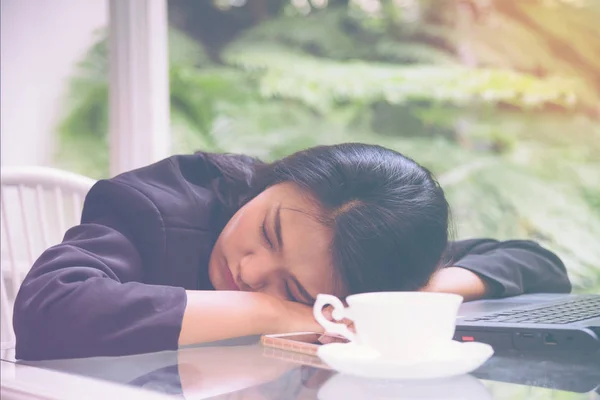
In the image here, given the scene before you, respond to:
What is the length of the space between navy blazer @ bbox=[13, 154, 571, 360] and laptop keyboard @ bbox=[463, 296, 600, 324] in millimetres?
170

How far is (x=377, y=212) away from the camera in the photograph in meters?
0.83

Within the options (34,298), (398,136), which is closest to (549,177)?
(398,136)

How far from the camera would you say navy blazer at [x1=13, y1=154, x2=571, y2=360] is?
70cm

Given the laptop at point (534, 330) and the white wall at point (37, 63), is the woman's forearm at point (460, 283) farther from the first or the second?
the white wall at point (37, 63)

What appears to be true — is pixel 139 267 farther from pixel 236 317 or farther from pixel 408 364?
pixel 408 364

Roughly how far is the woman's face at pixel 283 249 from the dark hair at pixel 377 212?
Answer: 0.05 ft

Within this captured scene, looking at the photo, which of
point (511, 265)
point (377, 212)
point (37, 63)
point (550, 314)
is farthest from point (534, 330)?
point (37, 63)

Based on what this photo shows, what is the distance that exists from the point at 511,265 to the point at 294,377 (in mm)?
592

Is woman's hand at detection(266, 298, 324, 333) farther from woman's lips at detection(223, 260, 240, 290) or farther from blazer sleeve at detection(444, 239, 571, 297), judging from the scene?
blazer sleeve at detection(444, 239, 571, 297)

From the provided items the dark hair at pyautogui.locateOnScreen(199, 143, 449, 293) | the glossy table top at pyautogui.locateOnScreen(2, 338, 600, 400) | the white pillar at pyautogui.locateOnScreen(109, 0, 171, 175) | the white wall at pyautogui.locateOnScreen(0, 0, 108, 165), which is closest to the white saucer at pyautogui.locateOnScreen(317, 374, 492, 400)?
the glossy table top at pyautogui.locateOnScreen(2, 338, 600, 400)

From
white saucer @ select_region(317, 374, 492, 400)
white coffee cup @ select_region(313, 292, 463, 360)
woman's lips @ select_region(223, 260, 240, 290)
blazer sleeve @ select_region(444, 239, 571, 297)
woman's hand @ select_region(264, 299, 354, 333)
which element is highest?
white coffee cup @ select_region(313, 292, 463, 360)

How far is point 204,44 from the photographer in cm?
273

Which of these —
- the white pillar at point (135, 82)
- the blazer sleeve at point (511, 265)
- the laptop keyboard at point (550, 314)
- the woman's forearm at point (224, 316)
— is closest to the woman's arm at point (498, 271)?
the blazer sleeve at point (511, 265)

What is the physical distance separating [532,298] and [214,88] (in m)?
1.86
